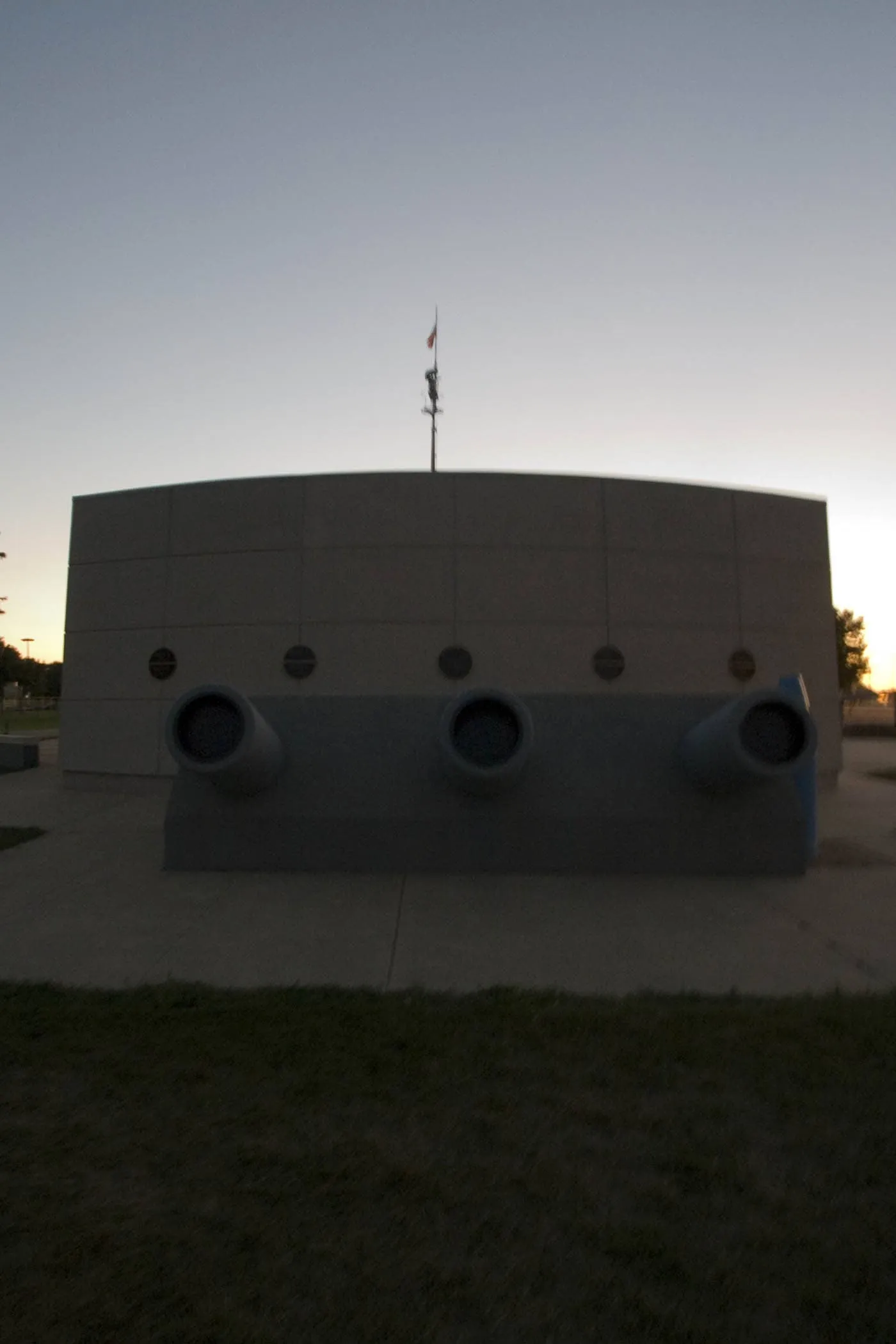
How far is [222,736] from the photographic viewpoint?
8344 mm

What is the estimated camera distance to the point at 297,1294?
240 centimetres

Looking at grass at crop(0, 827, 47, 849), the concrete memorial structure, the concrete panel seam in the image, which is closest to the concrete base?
the concrete panel seam

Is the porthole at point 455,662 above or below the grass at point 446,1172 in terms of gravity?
above

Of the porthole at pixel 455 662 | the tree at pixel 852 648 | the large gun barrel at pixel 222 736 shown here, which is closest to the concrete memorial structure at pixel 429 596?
the porthole at pixel 455 662

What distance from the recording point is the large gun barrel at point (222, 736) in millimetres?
8016

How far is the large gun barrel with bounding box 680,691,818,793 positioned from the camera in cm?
775

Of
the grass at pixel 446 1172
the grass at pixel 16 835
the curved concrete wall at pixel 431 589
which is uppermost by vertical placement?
the curved concrete wall at pixel 431 589

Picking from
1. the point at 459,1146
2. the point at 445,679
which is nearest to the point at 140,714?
the point at 445,679

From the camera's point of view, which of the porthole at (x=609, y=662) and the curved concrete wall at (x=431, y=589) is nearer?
the curved concrete wall at (x=431, y=589)

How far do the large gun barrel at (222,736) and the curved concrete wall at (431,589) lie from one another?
4.85 metres

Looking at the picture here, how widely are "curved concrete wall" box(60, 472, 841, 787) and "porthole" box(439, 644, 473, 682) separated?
0.32 ft

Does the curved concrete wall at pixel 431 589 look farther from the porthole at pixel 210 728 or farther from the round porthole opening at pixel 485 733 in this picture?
the porthole at pixel 210 728

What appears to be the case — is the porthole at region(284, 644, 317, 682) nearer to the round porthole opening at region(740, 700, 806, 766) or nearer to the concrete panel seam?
the concrete panel seam

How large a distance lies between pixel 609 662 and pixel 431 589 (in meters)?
3.01
